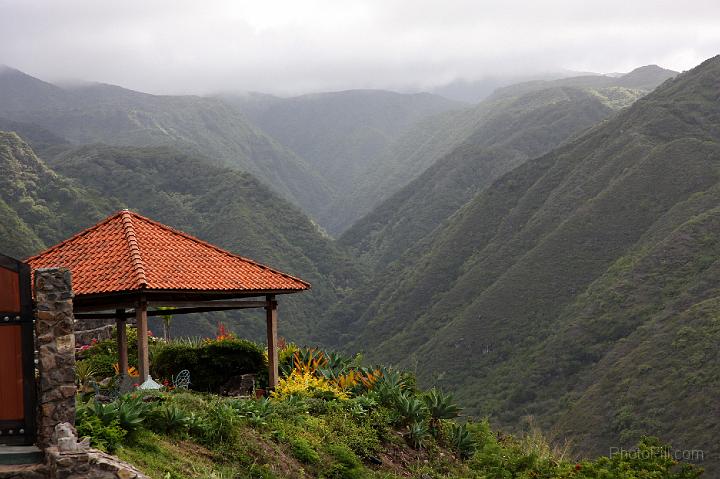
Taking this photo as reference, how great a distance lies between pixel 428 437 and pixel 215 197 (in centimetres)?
8715

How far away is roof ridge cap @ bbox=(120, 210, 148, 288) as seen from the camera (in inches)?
540

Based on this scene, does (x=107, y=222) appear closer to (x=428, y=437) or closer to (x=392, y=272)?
(x=428, y=437)

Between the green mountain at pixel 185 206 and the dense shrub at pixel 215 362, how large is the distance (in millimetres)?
49420

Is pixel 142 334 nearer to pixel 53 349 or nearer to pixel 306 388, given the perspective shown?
pixel 306 388

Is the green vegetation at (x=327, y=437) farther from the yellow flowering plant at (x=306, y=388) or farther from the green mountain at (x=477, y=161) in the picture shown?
the green mountain at (x=477, y=161)

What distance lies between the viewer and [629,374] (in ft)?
158

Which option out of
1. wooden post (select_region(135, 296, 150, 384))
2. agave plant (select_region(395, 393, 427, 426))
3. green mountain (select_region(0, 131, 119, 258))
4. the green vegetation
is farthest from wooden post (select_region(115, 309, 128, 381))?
green mountain (select_region(0, 131, 119, 258))

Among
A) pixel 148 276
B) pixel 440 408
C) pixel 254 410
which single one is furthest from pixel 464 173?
pixel 254 410

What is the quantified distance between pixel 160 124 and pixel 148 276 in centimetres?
15766

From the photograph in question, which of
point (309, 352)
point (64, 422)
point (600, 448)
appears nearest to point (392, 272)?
point (600, 448)

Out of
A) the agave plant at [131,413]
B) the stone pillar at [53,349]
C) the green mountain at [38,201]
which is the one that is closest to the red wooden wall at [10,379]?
the stone pillar at [53,349]

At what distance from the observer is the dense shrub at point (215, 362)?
1745 centimetres

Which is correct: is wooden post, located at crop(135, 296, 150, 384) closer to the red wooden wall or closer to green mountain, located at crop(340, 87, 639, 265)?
the red wooden wall

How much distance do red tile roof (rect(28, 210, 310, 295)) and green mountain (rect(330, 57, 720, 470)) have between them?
85.0 ft
